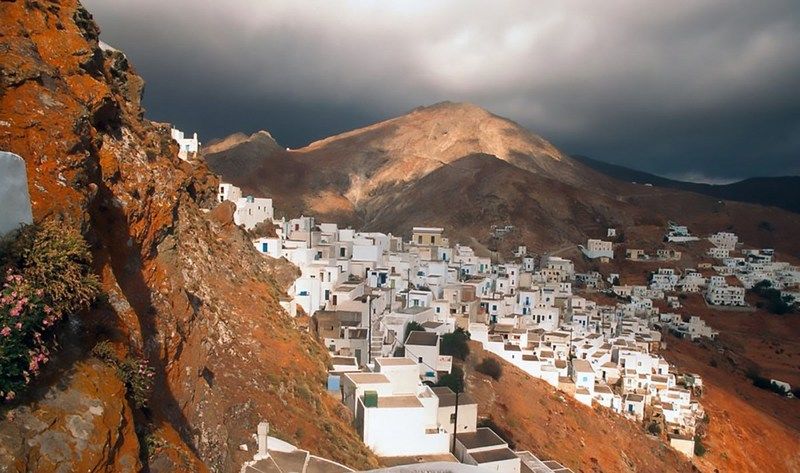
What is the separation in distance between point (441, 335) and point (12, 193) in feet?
78.3

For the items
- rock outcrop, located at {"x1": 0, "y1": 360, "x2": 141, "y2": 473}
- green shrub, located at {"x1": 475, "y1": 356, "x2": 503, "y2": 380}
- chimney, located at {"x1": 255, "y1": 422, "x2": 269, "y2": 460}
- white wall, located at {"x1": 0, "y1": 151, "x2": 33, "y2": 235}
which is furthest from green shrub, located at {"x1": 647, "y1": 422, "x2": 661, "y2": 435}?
white wall, located at {"x1": 0, "y1": 151, "x2": 33, "y2": 235}

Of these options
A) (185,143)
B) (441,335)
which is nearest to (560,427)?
(441,335)

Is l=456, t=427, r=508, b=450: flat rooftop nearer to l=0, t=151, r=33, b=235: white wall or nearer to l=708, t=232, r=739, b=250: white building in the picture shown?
l=0, t=151, r=33, b=235: white wall

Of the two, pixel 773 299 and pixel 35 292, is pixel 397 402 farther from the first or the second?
pixel 773 299

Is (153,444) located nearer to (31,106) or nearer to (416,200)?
(31,106)

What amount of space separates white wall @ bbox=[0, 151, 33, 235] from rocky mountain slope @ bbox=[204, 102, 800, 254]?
70451 mm

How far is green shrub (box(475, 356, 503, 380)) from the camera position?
2630cm

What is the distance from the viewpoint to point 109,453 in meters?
4.78

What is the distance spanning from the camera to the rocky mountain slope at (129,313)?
484cm

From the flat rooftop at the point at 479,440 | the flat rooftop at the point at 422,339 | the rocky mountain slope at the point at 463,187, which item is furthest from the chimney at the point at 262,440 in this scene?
the rocky mountain slope at the point at 463,187

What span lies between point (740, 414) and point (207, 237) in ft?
110

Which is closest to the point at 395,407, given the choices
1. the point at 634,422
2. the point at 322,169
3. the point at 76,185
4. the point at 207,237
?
the point at 207,237

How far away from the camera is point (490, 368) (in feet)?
86.9

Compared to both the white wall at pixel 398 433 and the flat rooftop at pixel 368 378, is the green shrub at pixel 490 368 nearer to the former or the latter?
the flat rooftop at pixel 368 378
